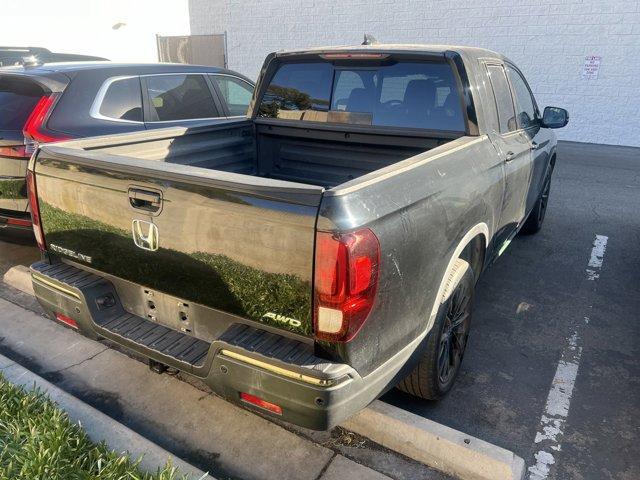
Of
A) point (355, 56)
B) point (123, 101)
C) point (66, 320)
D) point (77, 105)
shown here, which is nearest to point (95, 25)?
point (123, 101)

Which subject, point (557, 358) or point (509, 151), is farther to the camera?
point (509, 151)

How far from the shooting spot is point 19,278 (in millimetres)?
4391

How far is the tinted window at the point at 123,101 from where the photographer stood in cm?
469

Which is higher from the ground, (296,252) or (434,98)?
(434,98)

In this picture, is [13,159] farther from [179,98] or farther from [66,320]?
[66,320]

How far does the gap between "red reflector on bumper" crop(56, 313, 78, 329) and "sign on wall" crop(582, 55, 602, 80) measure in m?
12.6

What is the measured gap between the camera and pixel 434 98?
3404 millimetres

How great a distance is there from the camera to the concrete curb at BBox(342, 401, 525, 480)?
2.35 m

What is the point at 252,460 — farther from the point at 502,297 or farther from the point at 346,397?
the point at 502,297

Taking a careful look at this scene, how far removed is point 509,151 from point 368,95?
3.62 feet

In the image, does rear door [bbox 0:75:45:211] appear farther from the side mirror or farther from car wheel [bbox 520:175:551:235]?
car wheel [bbox 520:175:551:235]

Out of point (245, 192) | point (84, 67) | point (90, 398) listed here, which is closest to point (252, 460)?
point (90, 398)

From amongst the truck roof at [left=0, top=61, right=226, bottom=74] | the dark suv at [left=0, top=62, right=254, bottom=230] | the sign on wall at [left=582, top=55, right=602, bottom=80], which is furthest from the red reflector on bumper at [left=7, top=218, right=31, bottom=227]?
the sign on wall at [left=582, top=55, right=602, bottom=80]

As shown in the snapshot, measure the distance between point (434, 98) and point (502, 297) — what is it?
1.96m
